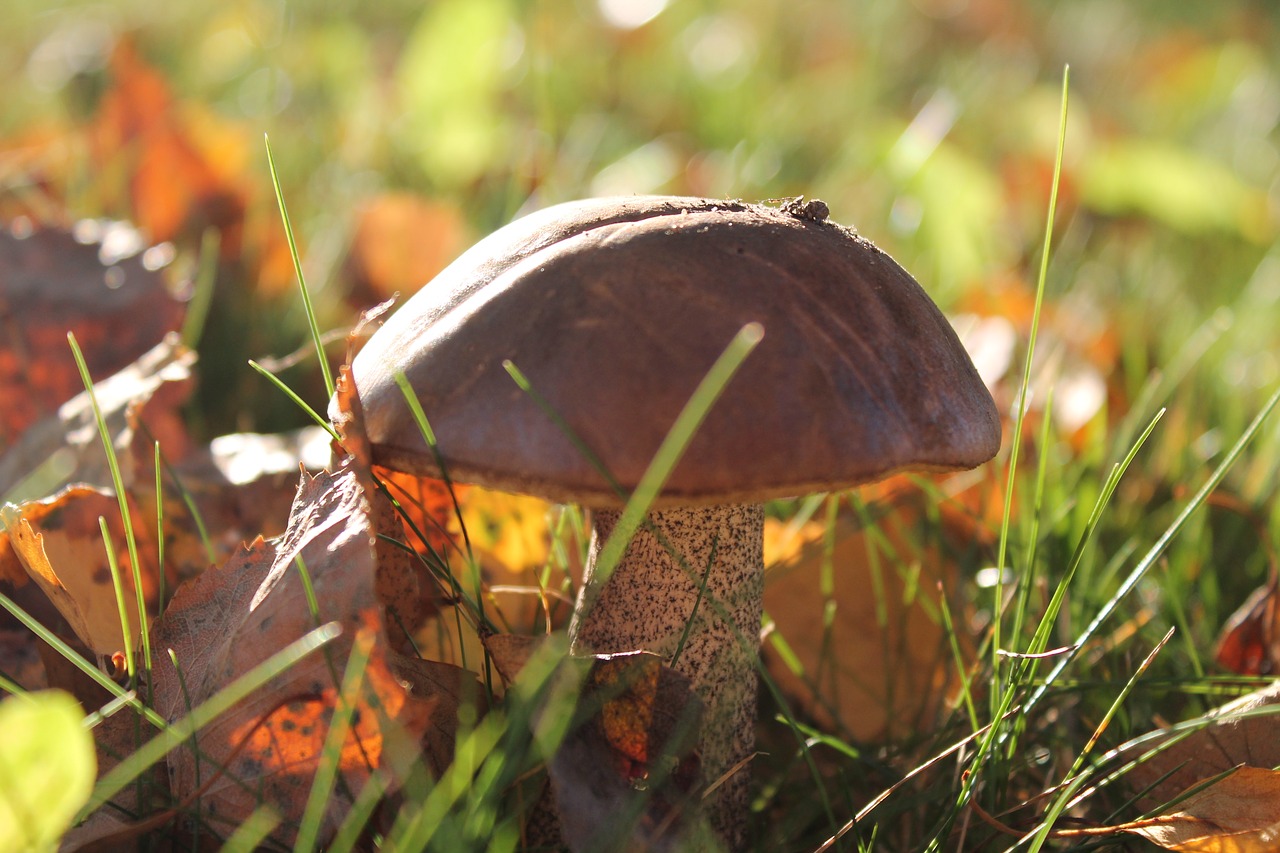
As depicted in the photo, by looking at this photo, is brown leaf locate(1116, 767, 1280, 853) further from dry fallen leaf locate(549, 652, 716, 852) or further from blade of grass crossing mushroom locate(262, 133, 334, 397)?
blade of grass crossing mushroom locate(262, 133, 334, 397)

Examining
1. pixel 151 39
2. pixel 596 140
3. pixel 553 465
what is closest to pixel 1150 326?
pixel 596 140

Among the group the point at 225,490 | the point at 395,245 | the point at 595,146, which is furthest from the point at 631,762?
the point at 595,146

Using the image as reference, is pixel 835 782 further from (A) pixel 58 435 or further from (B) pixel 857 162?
(B) pixel 857 162

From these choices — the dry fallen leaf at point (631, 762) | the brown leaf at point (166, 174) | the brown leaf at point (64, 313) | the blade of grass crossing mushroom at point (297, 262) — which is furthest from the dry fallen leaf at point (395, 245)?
the dry fallen leaf at point (631, 762)

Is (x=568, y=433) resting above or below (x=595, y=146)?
above

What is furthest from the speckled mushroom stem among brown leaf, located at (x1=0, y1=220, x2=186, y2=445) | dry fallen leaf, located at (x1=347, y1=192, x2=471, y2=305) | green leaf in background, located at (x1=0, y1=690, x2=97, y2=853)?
dry fallen leaf, located at (x1=347, y1=192, x2=471, y2=305)

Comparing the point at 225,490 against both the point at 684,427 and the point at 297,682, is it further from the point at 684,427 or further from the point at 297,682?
the point at 684,427

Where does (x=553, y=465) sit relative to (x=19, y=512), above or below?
above

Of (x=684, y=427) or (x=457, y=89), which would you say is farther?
(x=457, y=89)
